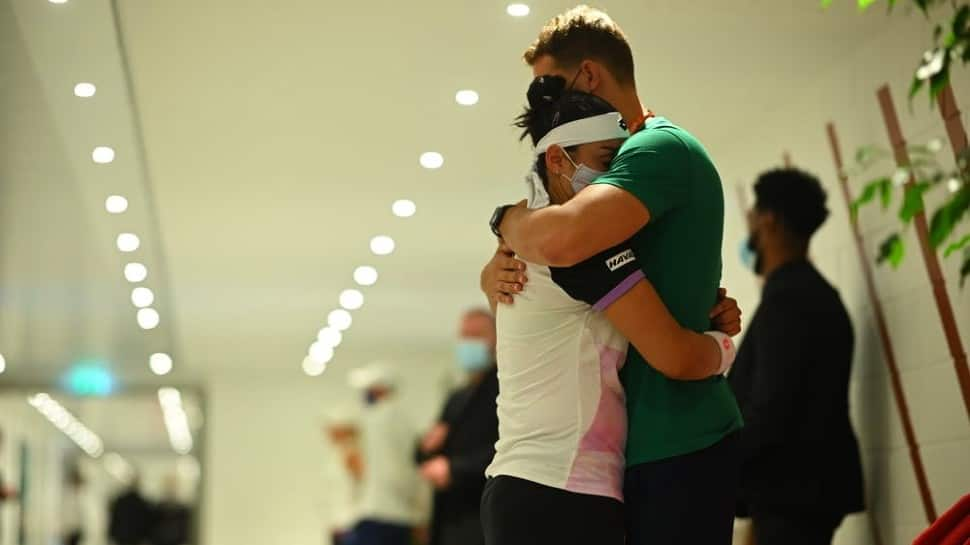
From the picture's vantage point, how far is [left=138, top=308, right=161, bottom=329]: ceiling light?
7.53 metres

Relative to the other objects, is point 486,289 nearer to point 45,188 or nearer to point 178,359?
point 45,188

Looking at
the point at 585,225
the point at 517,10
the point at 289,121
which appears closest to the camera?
the point at 585,225

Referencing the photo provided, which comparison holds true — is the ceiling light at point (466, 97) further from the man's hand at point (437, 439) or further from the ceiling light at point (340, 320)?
the ceiling light at point (340, 320)

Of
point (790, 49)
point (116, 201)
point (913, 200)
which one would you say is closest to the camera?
point (913, 200)

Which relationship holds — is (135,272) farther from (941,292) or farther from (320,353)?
(941,292)

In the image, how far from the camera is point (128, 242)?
6133mm

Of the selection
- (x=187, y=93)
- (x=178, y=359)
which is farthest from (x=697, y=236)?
(x=178, y=359)

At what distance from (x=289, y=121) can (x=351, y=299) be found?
3.21 m

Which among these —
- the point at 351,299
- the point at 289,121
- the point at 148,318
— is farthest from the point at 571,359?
the point at 148,318

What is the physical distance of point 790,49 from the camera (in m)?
3.98

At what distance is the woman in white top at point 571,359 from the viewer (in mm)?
1613

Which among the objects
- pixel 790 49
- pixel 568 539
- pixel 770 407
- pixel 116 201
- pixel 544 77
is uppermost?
pixel 116 201

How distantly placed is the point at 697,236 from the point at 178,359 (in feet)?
27.4

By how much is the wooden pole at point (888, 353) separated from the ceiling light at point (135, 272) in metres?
3.66
